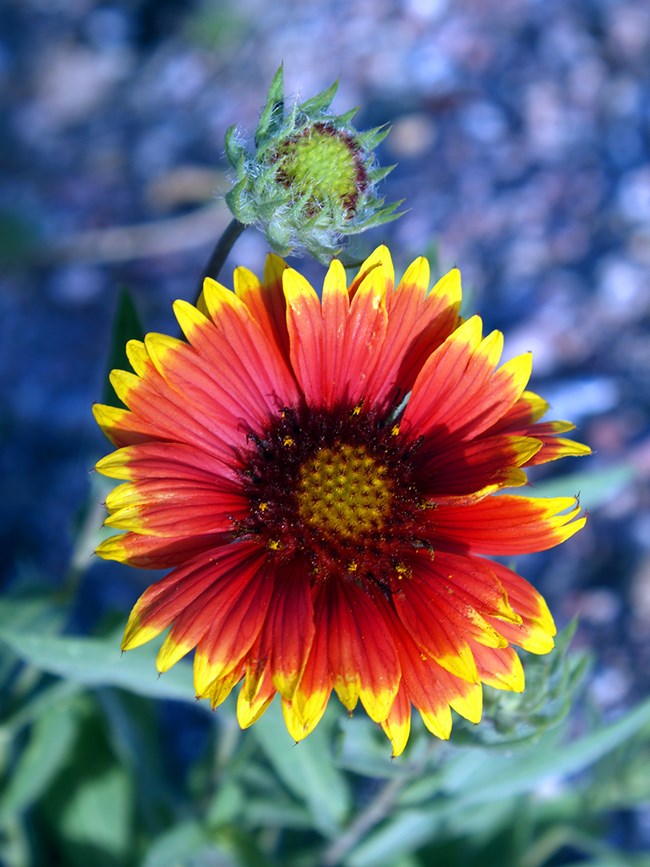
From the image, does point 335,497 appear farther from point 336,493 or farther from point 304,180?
Result: point 304,180

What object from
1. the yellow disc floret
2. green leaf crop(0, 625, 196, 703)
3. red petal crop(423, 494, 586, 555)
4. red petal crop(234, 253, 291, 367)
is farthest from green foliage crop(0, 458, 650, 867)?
the yellow disc floret

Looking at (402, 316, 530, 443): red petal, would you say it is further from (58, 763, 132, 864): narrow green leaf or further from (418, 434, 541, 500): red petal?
(58, 763, 132, 864): narrow green leaf

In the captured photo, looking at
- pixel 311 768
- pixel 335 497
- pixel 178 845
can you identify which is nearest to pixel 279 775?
pixel 311 768

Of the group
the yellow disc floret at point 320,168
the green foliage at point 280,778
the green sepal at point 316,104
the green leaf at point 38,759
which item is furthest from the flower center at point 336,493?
the green leaf at point 38,759

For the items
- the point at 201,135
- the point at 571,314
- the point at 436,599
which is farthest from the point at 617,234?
the point at 436,599

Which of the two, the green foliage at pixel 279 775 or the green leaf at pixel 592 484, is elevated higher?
the green leaf at pixel 592 484

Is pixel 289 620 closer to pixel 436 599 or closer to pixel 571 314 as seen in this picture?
pixel 436 599

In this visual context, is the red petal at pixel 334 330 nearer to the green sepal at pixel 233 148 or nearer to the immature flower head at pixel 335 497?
the immature flower head at pixel 335 497
